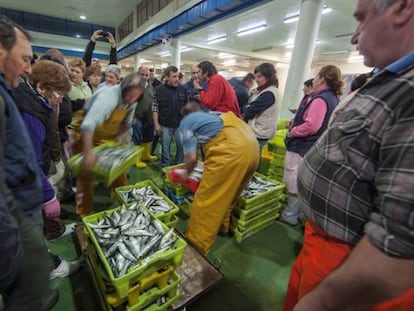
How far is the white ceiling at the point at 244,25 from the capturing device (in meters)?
5.78

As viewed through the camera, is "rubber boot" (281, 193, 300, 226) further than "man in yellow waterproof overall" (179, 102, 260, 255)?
Yes

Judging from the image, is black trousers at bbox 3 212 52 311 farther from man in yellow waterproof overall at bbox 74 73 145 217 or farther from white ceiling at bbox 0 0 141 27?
white ceiling at bbox 0 0 141 27

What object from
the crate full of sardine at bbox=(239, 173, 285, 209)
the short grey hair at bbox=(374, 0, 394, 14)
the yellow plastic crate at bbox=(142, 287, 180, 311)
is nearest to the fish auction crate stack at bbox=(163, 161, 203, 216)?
the crate full of sardine at bbox=(239, 173, 285, 209)

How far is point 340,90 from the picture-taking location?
2.54 m

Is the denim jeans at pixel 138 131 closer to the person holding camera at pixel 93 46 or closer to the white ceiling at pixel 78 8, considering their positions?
the person holding camera at pixel 93 46

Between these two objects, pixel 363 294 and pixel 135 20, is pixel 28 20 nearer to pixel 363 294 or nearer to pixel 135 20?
pixel 135 20

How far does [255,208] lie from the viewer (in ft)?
8.54

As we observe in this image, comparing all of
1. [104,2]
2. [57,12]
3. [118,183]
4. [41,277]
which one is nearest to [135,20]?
[104,2]

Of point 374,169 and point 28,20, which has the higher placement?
point 28,20

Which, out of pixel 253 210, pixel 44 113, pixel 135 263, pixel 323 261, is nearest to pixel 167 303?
pixel 135 263

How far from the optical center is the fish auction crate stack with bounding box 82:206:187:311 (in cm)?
140

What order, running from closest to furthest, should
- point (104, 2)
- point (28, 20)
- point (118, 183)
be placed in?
point (118, 183) < point (104, 2) < point (28, 20)

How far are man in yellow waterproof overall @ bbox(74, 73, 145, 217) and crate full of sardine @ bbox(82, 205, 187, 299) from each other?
1.70ft

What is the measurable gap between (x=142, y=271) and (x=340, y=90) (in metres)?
2.72
